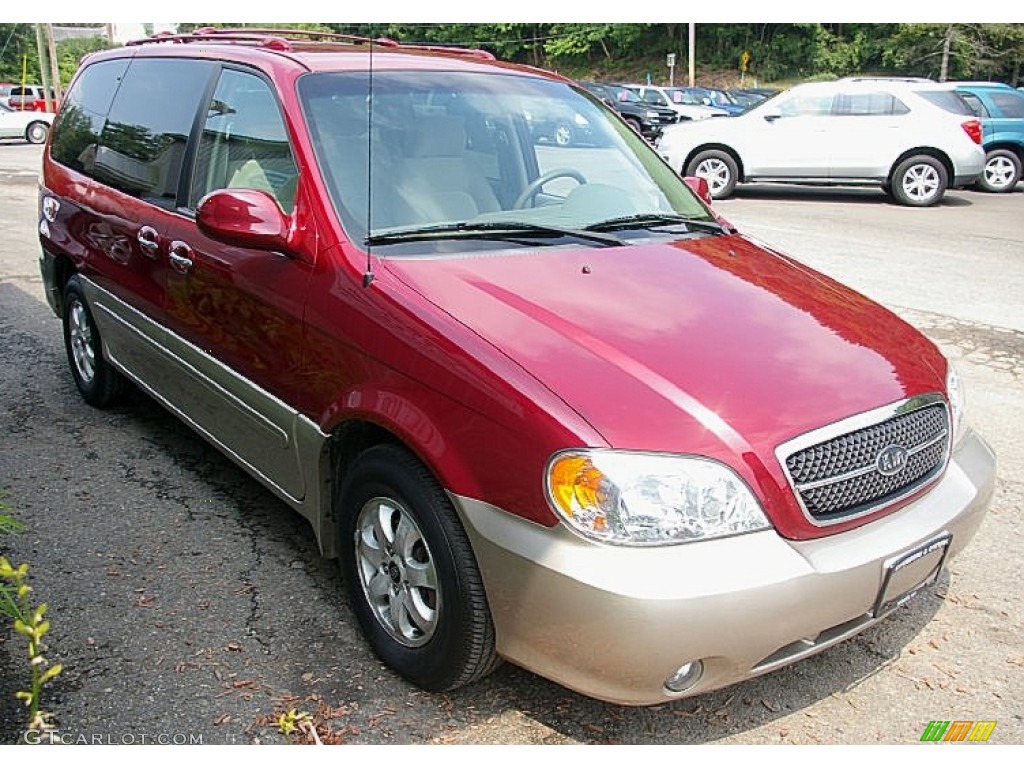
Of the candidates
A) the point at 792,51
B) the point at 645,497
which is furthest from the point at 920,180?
the point at 792,51

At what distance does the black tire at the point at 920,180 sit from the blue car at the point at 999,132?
1836 mm

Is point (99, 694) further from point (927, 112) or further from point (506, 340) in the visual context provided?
point (927, 112)

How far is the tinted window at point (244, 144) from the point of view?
336 cm

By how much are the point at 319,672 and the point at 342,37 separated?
2.74 meters

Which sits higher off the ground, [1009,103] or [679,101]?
[679,101]

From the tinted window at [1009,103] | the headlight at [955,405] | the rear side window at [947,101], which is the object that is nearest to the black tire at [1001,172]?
the tinted window at [1009,103]

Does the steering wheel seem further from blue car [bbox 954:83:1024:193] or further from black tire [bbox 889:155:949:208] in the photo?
blue car [bbox 954:83:1024:193]

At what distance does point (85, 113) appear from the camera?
5.13 meters

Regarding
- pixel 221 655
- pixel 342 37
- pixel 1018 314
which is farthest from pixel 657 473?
pixel 1018 314

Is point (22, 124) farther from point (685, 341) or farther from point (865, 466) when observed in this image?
point (865, 466)

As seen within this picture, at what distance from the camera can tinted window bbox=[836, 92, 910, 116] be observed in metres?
13.5

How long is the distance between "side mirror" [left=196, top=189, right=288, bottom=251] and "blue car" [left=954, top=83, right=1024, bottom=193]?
47.1 ft

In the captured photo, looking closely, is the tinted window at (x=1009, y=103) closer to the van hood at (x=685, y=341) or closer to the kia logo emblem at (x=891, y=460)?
the van hood at (x=685, y=341)

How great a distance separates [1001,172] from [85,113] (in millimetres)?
14343
